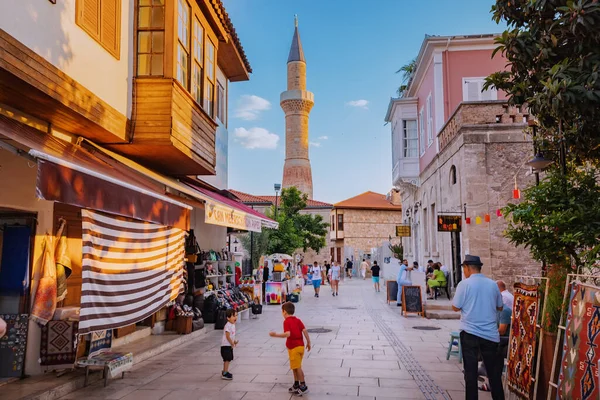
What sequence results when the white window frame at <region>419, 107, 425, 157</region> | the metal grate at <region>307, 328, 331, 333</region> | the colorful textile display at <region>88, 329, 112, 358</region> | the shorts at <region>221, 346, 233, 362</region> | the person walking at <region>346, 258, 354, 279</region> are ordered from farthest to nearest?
the person walking at <region>346, 258, 354, 279</region> < the white window frame at <region>419, 107, 425, 157</region> < the metal grate at <region>307, 328, 331, 333</region> < the shorts at <region>221, 346, 233, 362</region> < the colorful textile display at <region>88, 329, 112, 358</region>

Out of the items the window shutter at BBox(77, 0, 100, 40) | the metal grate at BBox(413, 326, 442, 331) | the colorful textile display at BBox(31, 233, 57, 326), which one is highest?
the window shutter at BBox(77, 0, 100, 40)

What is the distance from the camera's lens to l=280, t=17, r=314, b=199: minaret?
5525 cm

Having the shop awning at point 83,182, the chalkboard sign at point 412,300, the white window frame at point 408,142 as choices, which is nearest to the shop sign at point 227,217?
→ the shop awning at point 83,182

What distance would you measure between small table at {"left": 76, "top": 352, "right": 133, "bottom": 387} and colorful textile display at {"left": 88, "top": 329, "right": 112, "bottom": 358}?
169 mm

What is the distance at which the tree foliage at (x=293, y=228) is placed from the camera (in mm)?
36312

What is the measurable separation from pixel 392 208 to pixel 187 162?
5229 centimetres

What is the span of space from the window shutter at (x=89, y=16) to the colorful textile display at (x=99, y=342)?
14.8ft

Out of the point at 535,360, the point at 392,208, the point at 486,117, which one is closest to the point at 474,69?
the point at 486,117

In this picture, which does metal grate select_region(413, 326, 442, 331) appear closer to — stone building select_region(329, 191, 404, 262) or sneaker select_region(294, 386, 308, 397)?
sneaker select_region(294, 386, 308, 397)

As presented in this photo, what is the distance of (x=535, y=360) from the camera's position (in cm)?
578

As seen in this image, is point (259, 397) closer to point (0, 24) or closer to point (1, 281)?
point (1, 281)

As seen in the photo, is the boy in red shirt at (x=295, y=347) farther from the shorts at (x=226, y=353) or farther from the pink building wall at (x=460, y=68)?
the pink building wall at (x=460, y=68)

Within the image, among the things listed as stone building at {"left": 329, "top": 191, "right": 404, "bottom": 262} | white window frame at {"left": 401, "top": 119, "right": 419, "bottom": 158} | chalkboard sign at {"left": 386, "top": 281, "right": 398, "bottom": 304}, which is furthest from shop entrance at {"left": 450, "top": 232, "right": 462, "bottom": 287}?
stone building at {"left": 329, "top": 191, "right": 404, "bottom": 262}

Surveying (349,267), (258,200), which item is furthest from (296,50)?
(349,267)
